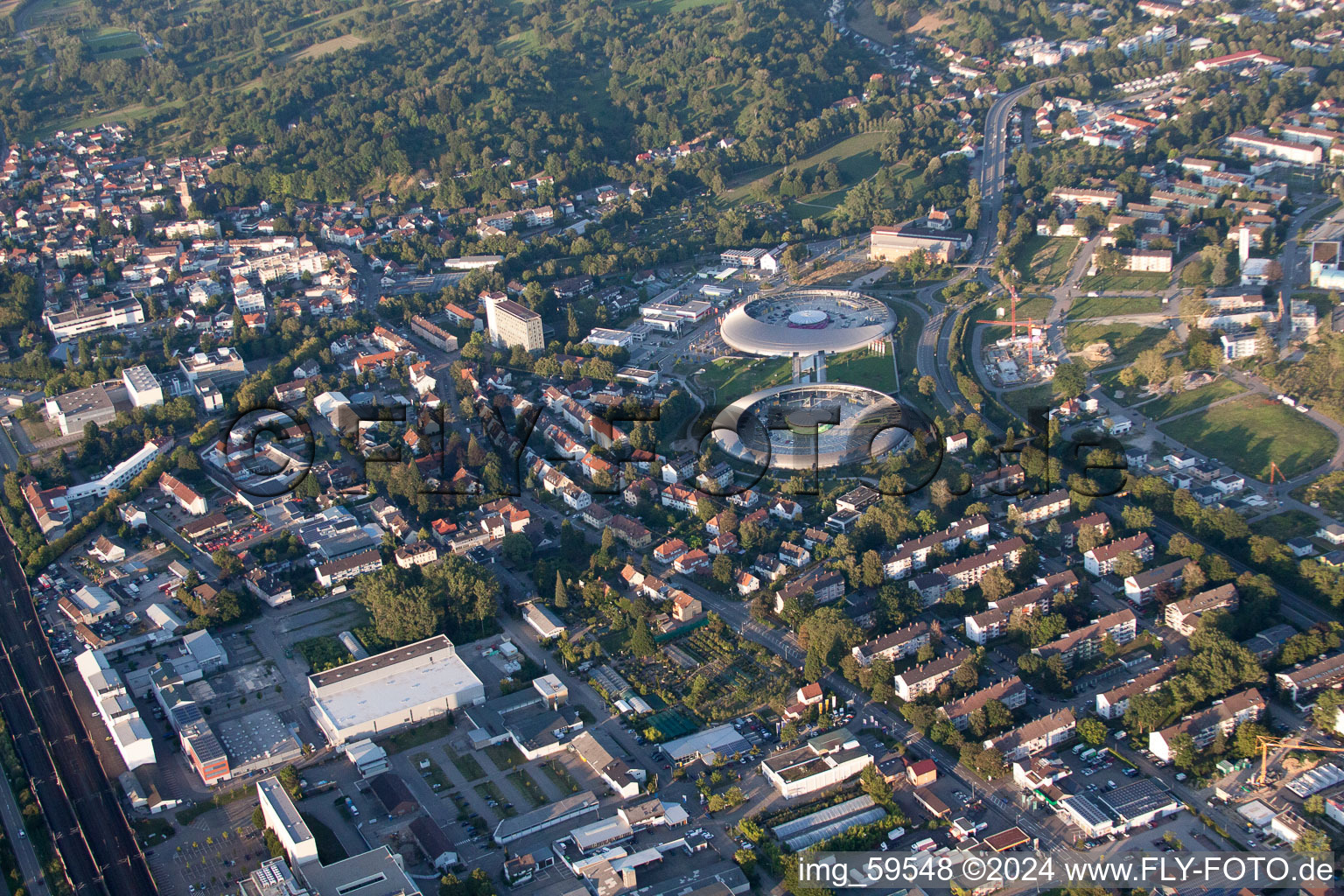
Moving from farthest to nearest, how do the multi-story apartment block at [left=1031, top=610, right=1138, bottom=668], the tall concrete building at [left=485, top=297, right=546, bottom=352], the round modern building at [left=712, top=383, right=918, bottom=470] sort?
the tall concrete building at [left=485, top=297, right=546, bottom=352] → the round modern building at [left=712, top=383, right=918, bottom=470] → the multi-story apartment block at [left=1031, top=610, right=1138, bottom=668]

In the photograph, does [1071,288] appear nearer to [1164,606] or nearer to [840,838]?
[1164,606]

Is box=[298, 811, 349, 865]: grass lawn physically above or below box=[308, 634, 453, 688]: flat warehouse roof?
below

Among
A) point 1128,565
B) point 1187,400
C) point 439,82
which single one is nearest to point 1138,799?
point 1128,565

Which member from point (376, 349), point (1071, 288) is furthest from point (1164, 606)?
point (376, 349)

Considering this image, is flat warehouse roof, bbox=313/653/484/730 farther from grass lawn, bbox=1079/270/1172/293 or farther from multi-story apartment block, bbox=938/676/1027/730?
grass lawn, bbox=1079/270/1172/293

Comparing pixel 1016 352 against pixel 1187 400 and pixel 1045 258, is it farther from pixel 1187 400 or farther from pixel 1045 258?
pixel 1045 258

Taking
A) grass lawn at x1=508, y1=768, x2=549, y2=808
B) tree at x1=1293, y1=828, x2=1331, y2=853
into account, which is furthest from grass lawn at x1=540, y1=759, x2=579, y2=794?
tree at x1=1293, y1=828, x2=1331, y2=853

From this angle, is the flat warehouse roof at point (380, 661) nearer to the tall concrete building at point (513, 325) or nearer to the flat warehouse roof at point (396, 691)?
the flat warehouse roof at point (396, 691)
